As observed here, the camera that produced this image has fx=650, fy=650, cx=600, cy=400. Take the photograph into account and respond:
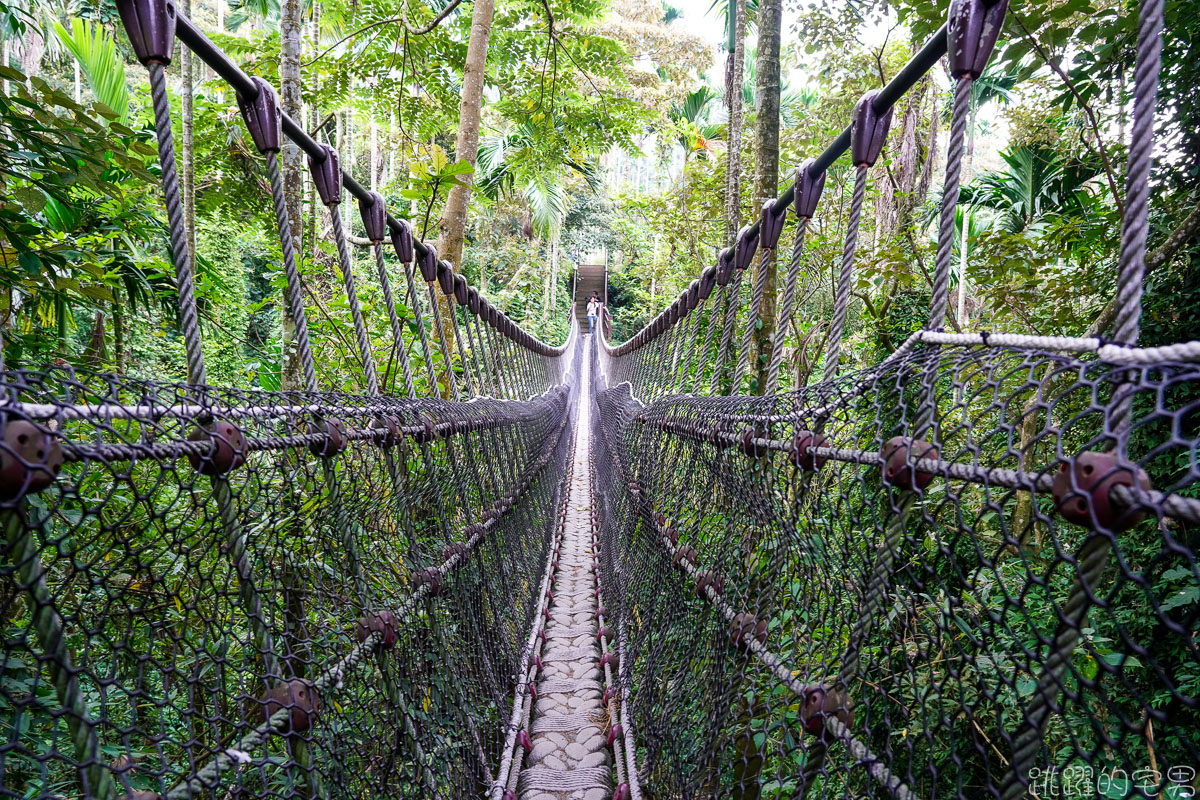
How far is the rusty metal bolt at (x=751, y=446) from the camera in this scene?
1.16 m

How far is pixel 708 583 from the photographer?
1.45 m

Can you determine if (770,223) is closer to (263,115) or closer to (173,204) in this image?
(263,115)

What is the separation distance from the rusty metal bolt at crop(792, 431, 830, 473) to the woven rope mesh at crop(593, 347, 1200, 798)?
0.06 ft

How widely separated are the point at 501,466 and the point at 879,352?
5.08ft

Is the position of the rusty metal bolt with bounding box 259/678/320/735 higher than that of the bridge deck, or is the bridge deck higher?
the rusty metal bolt with bounding box 259/678/320/735

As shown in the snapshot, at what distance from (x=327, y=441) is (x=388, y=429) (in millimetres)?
251

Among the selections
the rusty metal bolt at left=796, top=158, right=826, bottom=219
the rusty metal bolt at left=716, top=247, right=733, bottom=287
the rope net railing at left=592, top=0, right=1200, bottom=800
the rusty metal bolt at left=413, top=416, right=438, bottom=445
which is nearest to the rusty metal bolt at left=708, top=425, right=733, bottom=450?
the rope net railing at left=592, top=0, right=1200, bottom=800

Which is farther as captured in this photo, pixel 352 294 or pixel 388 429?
pixel 352 294

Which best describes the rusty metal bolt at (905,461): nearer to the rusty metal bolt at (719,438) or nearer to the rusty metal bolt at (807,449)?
the rusty metal bolt at (807,449)

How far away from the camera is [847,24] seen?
3691mm

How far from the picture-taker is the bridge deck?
73.7 inches

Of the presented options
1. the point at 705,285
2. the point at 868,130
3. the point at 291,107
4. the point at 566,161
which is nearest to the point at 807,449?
the point at 868,130

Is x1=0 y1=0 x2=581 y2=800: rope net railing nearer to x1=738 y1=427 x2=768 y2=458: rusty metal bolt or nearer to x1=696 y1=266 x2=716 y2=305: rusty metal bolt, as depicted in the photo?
x1=738 y1=427 x2=768 y2=458: rusty metal bolt

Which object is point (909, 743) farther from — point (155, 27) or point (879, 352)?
point (879, 352)
